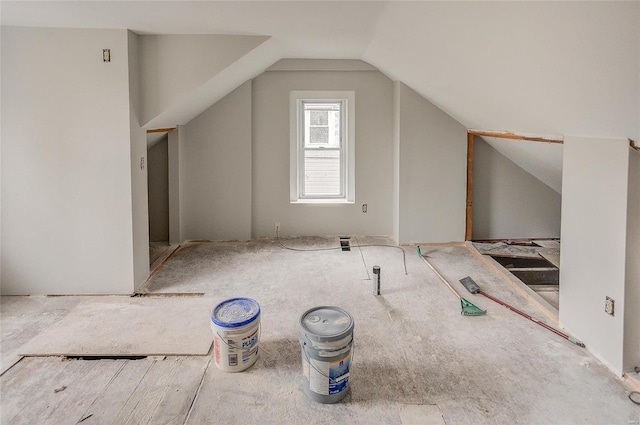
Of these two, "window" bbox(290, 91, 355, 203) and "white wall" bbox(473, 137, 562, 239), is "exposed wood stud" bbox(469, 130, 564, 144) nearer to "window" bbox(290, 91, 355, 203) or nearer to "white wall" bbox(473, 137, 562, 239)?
"white wall" bbox(473, 137, 562, 239)

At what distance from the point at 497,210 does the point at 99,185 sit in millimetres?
4567

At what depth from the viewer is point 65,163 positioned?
4098 mm

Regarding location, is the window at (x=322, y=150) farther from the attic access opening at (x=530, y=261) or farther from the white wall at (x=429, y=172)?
the attic access opening at (x=530, y=261)

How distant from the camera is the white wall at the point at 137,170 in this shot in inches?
162

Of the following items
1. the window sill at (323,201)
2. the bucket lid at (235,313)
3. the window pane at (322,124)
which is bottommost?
the bucket lid at (235,313)

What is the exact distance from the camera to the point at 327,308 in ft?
9.38

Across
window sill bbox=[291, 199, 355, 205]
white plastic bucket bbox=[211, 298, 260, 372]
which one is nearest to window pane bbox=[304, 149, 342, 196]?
window sill bbox=[291, 199, 355, 205]

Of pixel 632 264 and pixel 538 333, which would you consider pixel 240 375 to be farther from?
pixel 632 264

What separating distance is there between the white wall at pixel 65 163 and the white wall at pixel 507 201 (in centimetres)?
411

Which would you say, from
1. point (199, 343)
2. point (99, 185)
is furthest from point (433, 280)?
point (99, 185)

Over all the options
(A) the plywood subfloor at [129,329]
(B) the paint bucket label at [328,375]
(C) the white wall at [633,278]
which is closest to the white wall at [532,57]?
(C) the white wall at [633,278]

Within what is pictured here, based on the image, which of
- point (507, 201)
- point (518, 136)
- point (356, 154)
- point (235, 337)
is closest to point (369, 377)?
point (235, 337)

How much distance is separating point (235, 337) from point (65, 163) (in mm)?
2387

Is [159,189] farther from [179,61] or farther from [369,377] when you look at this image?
[369,377]
